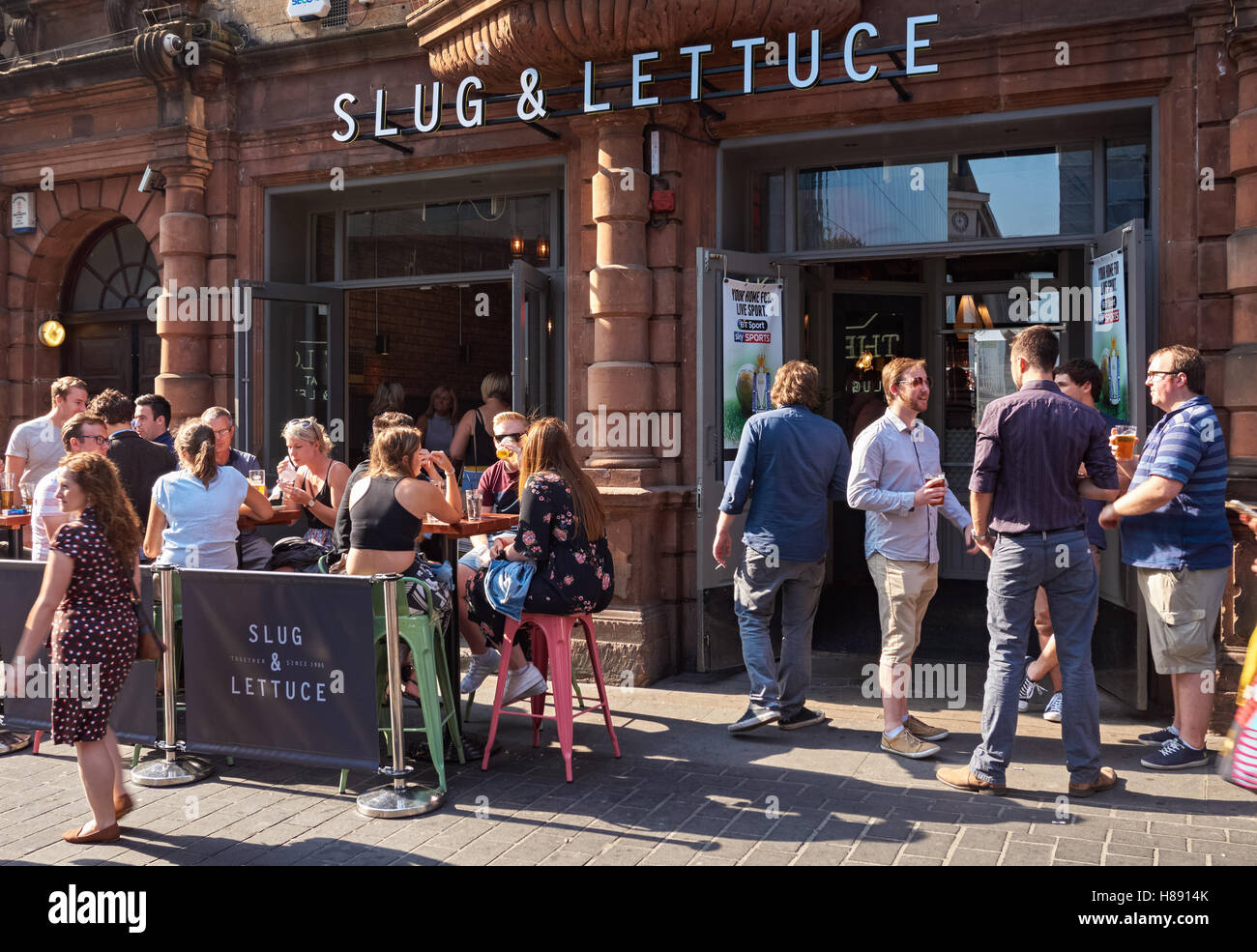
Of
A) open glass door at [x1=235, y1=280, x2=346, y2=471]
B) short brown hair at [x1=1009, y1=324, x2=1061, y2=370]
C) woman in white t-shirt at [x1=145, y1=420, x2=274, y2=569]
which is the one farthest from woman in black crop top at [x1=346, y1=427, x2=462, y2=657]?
open glass door at [x1=235, y1=280, x2=346, y2=471]

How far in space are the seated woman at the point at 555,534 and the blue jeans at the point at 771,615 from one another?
2.95 ft

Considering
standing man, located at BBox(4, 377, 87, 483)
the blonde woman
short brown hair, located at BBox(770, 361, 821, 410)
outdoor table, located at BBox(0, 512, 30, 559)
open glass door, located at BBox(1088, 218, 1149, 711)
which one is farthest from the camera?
the blonde woman

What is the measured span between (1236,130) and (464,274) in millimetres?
5544

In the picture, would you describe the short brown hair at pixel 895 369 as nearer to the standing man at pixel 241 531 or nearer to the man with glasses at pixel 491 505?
the man with glasses at pixel 491 505

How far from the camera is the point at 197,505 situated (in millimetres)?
5891

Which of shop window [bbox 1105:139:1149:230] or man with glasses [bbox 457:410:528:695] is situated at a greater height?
shop window [bbox 1105:139:1149:230]

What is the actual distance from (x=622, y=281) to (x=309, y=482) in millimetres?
2444

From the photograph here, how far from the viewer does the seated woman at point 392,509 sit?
18.3 feet

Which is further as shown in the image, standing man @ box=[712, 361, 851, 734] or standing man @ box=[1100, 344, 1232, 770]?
standing man @ box=[712, 361, 851, 734]

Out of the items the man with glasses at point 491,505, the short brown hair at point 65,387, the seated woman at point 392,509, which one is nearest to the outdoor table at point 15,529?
the short brown hair at point 65,387

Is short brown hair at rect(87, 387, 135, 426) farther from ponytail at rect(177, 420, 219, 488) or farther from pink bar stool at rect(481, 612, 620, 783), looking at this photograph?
pink bar stool at rect(481, 612, 620, 783)

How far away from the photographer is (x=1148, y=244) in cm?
686

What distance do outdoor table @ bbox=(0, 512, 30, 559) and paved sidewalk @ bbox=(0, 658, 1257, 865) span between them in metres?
1.56

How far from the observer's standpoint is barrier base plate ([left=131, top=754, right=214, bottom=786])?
533 cm
